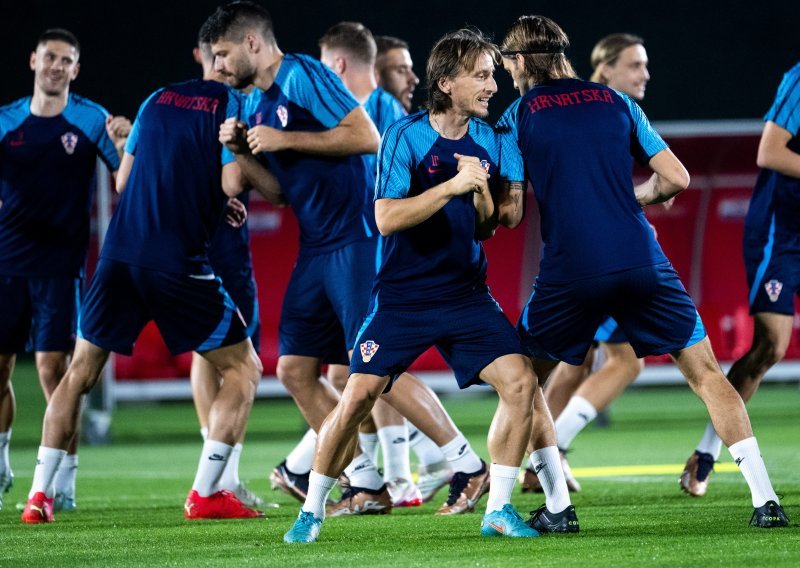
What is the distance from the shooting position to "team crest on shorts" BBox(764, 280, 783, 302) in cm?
724

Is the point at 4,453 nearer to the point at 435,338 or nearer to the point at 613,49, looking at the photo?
the point at 435,338

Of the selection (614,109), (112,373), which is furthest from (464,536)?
(112,373)

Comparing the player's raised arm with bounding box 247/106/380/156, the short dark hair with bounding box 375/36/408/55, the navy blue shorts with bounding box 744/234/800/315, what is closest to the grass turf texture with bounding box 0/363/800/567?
the navy blue shorts with bounding box 744/234/800/315

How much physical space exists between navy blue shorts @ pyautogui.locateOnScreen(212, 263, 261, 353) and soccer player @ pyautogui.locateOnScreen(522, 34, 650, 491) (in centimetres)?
188

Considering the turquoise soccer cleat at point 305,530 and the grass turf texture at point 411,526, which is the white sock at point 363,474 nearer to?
the grass turf texture at point 411,526

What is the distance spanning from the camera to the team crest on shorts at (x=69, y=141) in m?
7.93

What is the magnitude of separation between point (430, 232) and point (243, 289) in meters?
2.61

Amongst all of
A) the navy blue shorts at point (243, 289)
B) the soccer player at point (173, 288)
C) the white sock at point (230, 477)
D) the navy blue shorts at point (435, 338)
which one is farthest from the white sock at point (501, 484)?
the navy blue shorts at point (243, 289)

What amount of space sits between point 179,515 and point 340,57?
115 inches

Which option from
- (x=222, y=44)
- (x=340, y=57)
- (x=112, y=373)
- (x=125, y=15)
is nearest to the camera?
(x=222, y=44)

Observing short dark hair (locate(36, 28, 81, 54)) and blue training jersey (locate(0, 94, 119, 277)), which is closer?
blue training jersey (locate(0, 94, 119, 277))

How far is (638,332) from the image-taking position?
5730mm

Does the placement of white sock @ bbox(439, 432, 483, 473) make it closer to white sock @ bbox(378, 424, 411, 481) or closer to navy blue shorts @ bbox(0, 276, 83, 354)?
white sock @ bbox(378, 424, 411, 481)

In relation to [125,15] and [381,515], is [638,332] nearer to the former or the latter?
[381,515]
